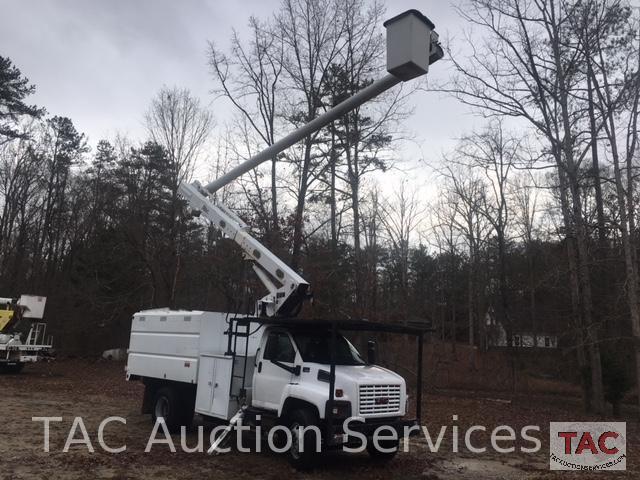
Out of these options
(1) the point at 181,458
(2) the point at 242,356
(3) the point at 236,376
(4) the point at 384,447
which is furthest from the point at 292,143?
(1) the point at 181,458

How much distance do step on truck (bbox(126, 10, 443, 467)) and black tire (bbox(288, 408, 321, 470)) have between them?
0.02 m

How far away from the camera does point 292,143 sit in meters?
9.94

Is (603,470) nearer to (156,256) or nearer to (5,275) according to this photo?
(156,256)

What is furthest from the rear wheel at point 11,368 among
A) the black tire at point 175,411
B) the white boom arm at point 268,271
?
the white boom arm at point 268,271

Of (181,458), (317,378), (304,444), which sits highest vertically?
(317,378)

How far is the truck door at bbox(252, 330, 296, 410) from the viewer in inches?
360

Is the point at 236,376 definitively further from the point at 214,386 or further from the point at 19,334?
the point at 19,334

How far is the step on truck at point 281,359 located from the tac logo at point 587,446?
3.11 meters

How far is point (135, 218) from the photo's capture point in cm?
2947

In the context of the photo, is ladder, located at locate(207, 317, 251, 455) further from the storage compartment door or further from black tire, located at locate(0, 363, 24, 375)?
black tire, located at locate(0, 363, 24, 375)

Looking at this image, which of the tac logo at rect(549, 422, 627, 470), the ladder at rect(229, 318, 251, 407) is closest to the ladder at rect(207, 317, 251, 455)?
the ladder at rect(229, 318, 251, 407)

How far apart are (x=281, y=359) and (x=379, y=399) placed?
184 centimetres

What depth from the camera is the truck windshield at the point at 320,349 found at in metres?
9.17

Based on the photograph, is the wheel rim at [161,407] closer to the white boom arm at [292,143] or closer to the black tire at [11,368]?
the white boom arm at [292,143]
